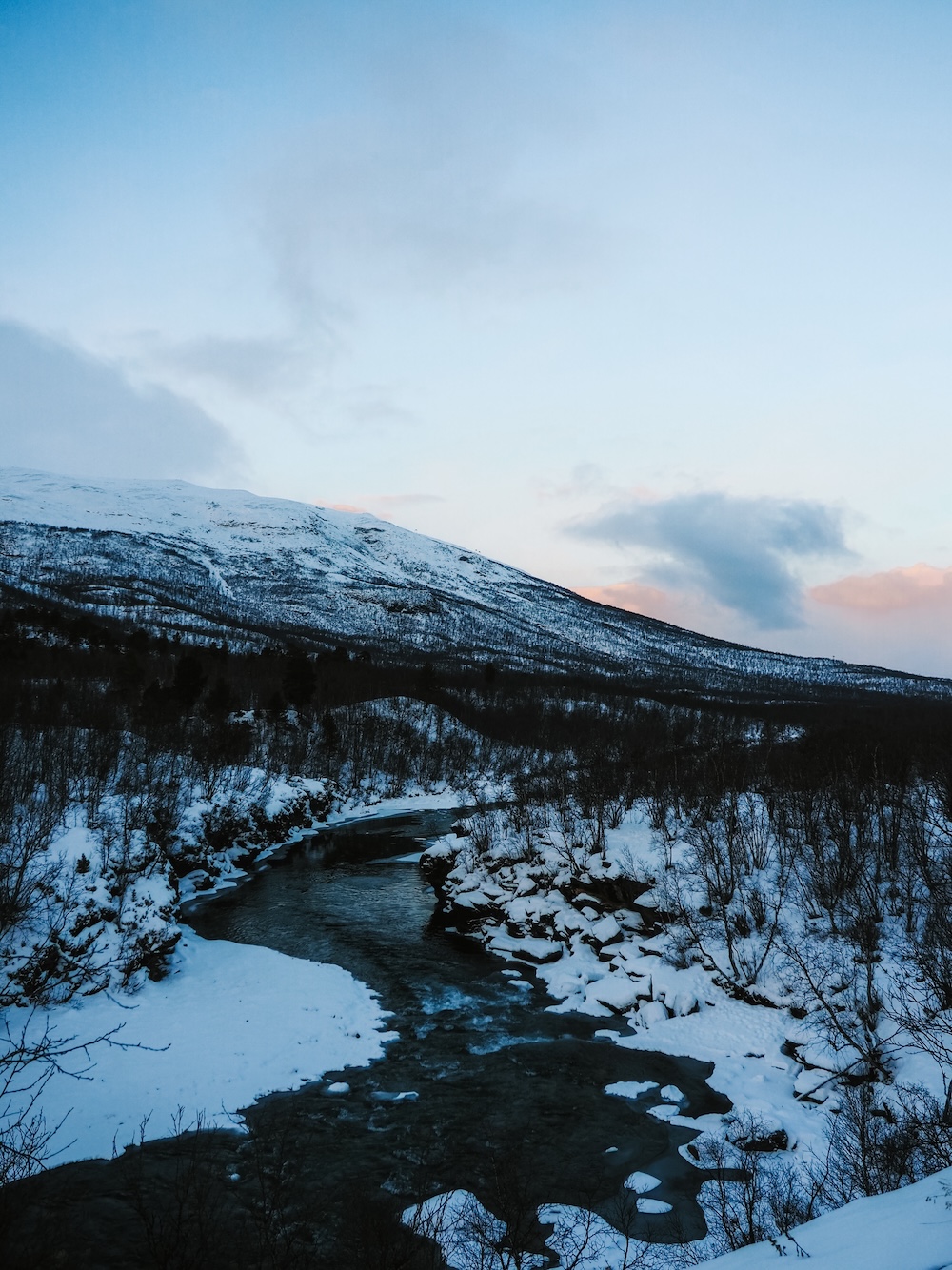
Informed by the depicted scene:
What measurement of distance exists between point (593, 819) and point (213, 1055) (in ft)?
82.4

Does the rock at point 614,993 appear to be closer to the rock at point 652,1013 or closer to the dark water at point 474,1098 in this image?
the rock at point 652,1013

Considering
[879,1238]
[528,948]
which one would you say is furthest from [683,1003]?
[879,1238]

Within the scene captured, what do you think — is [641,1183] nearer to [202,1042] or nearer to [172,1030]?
[202,1042]

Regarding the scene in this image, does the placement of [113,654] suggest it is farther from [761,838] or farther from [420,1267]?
[420,1267]

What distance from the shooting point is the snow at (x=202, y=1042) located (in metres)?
14.9

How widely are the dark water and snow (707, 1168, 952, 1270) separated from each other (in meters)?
6.20

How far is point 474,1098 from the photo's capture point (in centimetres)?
1670

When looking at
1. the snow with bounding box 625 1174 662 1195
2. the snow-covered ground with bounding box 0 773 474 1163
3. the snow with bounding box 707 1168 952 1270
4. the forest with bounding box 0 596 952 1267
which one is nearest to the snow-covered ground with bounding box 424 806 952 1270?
the snow with bounding box 707 1168 952 1270

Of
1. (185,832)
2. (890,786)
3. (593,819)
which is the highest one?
(890,786)

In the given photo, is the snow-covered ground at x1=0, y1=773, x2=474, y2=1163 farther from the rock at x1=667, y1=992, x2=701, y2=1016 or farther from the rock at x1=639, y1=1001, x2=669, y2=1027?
the rock at x1=667, y1=992, x2=701, y2=1016

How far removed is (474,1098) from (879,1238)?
1274cm

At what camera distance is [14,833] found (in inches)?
1113

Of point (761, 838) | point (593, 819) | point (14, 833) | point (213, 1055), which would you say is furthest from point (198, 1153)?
point (593, 819)

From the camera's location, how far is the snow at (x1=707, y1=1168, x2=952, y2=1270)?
17.8 ft
